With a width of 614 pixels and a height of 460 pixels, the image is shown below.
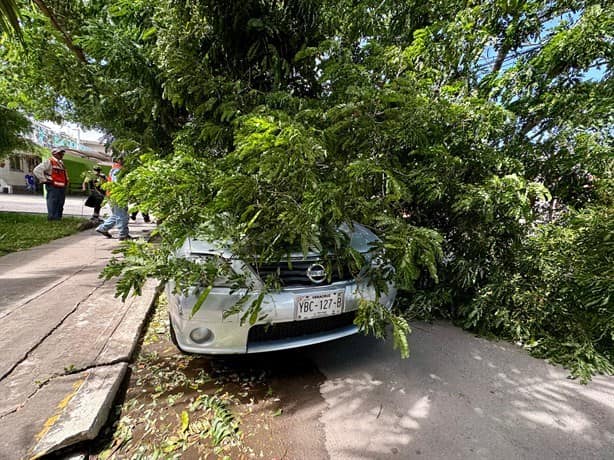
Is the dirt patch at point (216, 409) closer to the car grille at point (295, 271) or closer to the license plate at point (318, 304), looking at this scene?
the license plate at point (318, 304)

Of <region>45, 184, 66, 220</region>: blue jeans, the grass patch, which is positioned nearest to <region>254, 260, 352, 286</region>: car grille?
the grass patch

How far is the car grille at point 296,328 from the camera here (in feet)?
5.93

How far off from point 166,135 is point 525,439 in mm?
3297

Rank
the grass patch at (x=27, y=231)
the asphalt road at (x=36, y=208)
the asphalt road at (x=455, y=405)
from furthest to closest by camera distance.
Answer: the asphalt road at (x=36, y=208)
the grass patch at (x=27, y=231)
the asphalt road at (x=455, y=405)

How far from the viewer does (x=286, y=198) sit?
1.64 m

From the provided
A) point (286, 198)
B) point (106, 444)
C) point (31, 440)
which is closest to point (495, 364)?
point (286, 198)

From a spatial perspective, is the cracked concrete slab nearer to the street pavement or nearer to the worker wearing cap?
the street pavement

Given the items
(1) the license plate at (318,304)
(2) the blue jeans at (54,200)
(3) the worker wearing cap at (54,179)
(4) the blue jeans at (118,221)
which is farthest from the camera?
(2) the blue jeans at (54,200)

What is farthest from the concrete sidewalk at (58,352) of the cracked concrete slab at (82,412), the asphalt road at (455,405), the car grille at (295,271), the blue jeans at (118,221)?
the blue jeans at (118,221)

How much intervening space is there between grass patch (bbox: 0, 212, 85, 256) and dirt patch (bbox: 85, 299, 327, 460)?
4.40 m

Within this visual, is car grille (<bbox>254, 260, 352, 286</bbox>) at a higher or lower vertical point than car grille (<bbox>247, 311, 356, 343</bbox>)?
higher

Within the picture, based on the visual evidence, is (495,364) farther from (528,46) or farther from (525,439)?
(528,46)

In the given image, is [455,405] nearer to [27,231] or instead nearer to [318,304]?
[318,304]

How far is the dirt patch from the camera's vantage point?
4.80 feet
